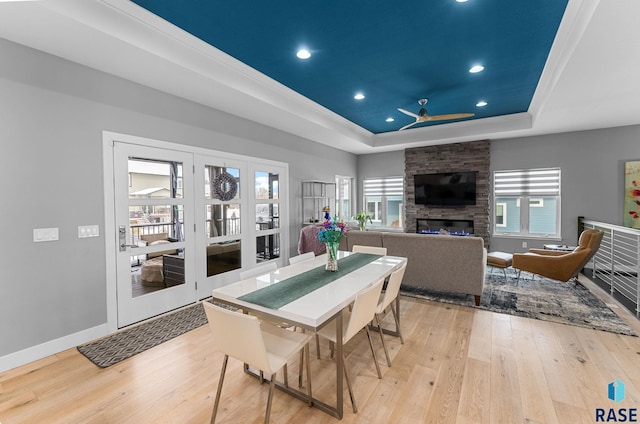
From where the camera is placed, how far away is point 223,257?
4.35m

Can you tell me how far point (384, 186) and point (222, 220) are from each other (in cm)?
508

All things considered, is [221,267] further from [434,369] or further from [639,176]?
[639,176]

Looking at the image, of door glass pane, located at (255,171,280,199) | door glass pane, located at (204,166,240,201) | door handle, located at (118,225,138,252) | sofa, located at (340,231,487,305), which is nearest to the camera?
door handle, located at (118,225,138,252)

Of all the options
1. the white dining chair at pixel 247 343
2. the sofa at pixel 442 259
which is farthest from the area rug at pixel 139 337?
the sofa at pixel 442 259

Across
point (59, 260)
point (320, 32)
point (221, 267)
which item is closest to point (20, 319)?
point (59, 260)

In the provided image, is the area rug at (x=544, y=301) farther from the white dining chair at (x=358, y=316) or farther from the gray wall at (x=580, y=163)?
the white dining chair at (x=358, y=316)

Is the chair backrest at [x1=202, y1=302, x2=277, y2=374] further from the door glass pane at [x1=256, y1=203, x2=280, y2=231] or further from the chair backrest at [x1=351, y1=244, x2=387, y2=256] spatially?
the door glass pane at [x1=256, y1=203, x2=280, y2=231]

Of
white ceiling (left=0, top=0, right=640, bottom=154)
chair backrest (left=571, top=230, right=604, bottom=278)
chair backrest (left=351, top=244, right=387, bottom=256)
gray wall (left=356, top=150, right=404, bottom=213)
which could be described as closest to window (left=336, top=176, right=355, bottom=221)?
gray wall (left=356, top=150, right=404, bottom=213)

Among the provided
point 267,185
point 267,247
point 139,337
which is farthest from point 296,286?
point 267,185

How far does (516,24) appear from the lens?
274 centimetres

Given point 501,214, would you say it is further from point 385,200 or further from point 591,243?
point 385,200

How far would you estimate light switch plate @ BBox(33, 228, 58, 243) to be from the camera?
2.59 m

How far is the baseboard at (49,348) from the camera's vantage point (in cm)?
243

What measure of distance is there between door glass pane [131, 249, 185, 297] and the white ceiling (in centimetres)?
202
